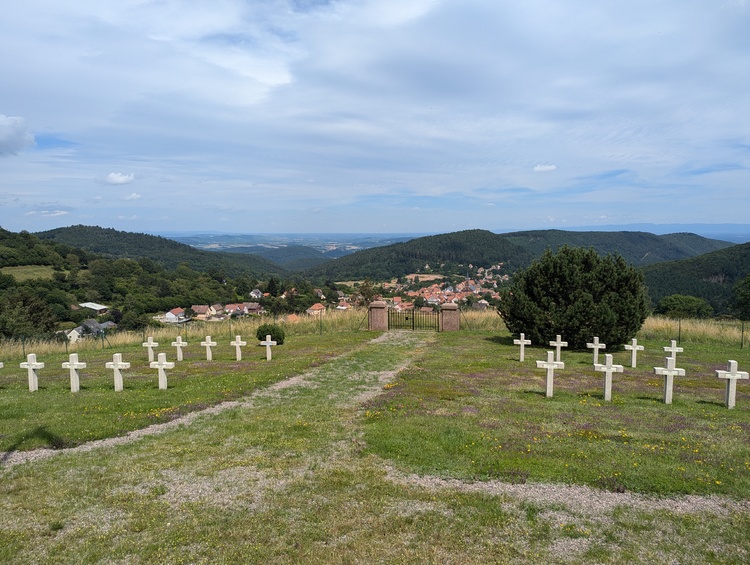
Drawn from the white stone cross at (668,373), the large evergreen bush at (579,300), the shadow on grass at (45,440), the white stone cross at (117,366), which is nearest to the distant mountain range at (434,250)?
the large evergreen bush at (579,300)

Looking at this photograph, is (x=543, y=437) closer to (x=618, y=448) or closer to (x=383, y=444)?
(x=618, y=448)

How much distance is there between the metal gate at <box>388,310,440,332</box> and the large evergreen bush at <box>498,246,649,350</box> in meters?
6.85

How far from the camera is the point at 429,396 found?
37.0 feet

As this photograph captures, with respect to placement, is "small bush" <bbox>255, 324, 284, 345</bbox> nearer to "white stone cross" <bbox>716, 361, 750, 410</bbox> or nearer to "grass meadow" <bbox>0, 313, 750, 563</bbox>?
"grass meadow" <bbox>0, 313, 750, 563</bbox>

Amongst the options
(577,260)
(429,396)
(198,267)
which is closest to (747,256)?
(577,260)

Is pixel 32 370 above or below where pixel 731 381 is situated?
below

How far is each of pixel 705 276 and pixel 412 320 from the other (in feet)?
228

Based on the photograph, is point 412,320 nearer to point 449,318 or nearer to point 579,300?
point 449,318

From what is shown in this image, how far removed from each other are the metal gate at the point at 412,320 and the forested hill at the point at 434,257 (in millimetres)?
91173

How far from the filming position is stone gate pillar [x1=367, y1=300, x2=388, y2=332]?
26.1 metres

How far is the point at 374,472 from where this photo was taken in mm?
6656

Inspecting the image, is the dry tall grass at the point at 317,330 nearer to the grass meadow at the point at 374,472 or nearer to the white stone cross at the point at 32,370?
the white stone cross at the point at 32,370

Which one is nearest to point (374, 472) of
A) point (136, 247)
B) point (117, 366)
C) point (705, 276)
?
point (117, 366)

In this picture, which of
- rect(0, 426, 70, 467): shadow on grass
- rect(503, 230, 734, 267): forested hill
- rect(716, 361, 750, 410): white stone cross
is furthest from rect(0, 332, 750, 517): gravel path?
rect(503, 230, 734, 267): forested hill
